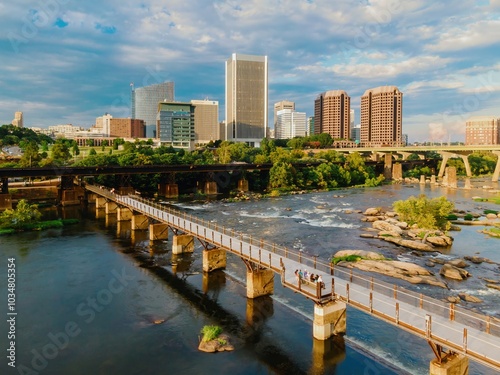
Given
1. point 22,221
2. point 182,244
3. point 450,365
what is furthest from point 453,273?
point 22,221

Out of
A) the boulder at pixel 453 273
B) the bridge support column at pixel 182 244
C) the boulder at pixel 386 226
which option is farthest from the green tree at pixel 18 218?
the boulder at pixel 453 273

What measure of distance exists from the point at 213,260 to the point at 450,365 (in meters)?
27.3

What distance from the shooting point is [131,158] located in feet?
400

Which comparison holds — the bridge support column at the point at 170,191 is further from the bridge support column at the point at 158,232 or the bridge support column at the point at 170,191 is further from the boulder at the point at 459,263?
the boulder at the point at 459,263

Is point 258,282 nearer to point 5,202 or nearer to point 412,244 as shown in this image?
point 412,244

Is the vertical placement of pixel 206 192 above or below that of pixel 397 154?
below

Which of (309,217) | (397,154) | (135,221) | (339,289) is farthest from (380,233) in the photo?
(397,154)

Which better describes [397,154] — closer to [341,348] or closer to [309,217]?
[309,217]

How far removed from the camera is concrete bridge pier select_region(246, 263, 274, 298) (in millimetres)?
35781

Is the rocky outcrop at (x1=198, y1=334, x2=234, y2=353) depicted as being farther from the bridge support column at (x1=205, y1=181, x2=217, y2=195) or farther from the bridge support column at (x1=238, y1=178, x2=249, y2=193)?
the bridge support column at (x1=238, y1=178, x2=249, y2=193)

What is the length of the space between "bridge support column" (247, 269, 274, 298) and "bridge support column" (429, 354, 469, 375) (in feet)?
56.8

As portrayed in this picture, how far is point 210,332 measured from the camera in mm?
29328

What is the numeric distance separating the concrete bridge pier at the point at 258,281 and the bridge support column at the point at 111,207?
5133 centimetres

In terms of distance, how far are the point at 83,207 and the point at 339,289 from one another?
74220mm
